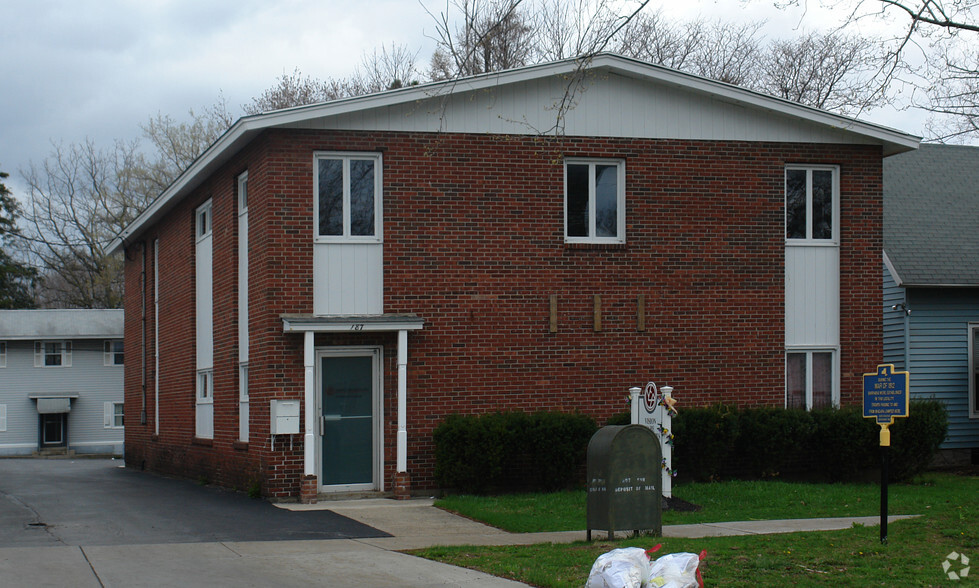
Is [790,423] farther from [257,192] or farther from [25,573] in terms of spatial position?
[25,573]

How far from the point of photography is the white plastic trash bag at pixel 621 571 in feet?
27.1

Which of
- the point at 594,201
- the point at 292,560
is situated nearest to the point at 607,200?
the point at 594,201

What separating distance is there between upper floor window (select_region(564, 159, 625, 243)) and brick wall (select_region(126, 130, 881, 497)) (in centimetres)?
21

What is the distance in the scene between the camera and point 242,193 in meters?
19.0

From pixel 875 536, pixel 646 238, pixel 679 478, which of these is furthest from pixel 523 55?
pixel 875 536

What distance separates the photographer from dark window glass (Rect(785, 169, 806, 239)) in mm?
19141

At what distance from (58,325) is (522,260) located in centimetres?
3701

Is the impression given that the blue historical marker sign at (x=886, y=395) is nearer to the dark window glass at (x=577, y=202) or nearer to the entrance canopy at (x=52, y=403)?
the dark window glass at (x=577, y=202)

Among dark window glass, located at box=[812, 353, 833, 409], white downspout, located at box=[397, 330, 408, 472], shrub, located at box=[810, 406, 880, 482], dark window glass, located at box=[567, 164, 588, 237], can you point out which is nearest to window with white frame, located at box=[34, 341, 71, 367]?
white downspout, located at box=[397, 330, 408, 472]

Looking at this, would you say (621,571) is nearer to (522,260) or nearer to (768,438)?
(522,260)

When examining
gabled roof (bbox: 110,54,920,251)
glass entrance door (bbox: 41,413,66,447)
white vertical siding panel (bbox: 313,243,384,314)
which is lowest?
glass entrance door (bbox: 41,413,66,447)

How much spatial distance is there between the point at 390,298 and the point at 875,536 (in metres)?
8.56

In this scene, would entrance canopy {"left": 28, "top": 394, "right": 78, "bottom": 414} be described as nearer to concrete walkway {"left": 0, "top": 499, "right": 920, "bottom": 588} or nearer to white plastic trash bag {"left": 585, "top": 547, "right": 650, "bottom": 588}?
concrete walkway {"left": 0, "top": 499, "right": 920, "bottom": 588}

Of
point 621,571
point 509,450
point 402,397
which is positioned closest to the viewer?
point 621,571
